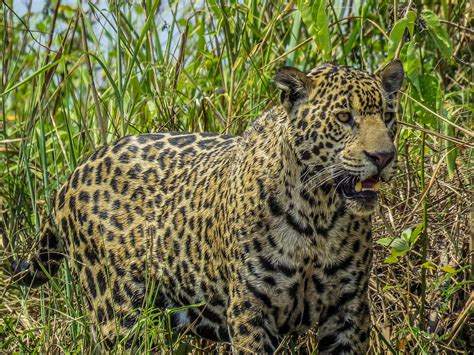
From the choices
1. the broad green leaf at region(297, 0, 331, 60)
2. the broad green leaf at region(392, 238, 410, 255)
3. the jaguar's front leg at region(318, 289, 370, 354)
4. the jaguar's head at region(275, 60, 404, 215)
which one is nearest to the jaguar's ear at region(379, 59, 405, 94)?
the jaguar's head at region(275, 60, 404, 215)

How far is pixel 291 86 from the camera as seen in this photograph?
5.11 meters

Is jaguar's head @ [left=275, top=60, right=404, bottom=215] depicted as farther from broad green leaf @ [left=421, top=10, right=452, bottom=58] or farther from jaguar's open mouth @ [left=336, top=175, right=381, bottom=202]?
broad green leaf @ [left=421, top=10, right=452, bottom=58]

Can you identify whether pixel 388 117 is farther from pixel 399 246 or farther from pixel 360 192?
pixel 399 246

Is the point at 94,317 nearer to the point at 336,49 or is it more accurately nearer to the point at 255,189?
the point at 255,189

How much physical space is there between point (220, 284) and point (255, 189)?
56cm

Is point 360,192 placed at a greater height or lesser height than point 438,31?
lesser

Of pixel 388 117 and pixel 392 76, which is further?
pixel 392 76

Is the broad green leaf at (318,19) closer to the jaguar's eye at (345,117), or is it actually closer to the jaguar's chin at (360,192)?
the jaguar's eye at (345,117)

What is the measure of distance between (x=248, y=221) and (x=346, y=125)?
67 centimetres

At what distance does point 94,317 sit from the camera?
5855 mm

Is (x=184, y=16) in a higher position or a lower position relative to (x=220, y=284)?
higher

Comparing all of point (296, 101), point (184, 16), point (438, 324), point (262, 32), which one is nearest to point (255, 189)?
point (296, 101)

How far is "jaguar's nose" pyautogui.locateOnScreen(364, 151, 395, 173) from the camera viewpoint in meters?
4.79

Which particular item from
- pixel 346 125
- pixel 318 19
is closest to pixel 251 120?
pixel 318 19
